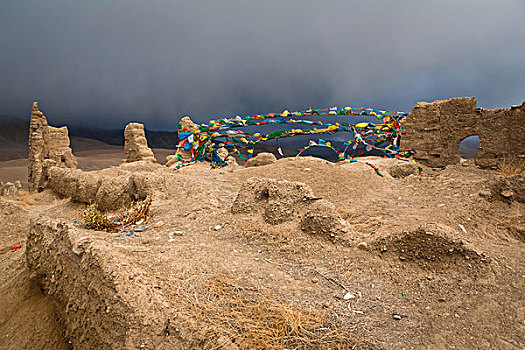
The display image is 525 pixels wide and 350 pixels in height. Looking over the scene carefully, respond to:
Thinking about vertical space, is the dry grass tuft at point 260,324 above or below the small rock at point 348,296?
above

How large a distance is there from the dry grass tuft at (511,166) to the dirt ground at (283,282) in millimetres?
2953

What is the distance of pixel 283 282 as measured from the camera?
297 cm

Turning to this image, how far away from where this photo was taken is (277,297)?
8.70ft

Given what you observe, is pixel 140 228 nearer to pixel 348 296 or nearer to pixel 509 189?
pixel 348 296

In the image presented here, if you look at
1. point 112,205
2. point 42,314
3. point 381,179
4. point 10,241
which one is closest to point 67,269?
point 42,314

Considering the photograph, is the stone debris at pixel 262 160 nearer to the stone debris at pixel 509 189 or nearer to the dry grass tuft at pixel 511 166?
the dry grass tuft at pixel 511 166

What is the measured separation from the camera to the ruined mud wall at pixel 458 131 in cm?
807

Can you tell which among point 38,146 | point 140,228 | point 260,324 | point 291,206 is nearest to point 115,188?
point 140,228

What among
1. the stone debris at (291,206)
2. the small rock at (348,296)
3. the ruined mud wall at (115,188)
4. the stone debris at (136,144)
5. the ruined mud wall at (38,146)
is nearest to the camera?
the small rock at (348,296)

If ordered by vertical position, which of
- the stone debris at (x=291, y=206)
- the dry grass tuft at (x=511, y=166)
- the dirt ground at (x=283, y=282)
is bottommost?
the dirt ground at (x=283, y=282)

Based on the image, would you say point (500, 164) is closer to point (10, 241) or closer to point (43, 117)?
point (10, 241)

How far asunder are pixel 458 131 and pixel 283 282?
9681 millimetres

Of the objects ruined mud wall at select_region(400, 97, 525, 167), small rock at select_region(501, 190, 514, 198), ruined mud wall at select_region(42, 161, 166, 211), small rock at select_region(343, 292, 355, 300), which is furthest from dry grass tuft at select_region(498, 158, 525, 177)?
ruined mud wall at select_region(42, 161, 166, 211)

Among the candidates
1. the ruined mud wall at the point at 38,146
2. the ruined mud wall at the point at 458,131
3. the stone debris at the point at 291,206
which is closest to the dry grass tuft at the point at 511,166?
the ruined mud wall at the point at 458,131
